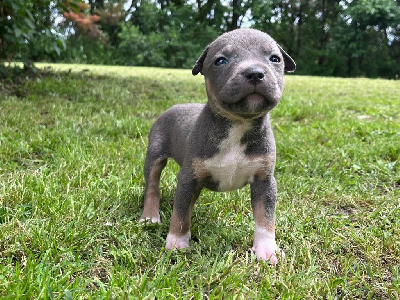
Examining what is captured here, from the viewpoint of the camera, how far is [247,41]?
1.82 meters

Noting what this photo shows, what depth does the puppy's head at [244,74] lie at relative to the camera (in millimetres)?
1680

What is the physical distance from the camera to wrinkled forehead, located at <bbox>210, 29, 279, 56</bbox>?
182cm

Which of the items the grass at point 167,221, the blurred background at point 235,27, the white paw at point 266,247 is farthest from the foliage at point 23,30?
the blurred background at point 235,27

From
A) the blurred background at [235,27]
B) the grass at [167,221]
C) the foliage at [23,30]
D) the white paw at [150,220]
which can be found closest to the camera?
the grass at [167,221]

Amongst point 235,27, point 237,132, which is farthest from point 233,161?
point 235,27

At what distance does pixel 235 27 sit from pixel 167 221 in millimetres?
23773

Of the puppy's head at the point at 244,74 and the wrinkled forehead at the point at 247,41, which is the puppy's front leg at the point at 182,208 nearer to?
the puppy's head at the point at 244,74

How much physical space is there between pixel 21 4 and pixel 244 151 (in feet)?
14.2

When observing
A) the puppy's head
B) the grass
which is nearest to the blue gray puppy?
the puppy's head

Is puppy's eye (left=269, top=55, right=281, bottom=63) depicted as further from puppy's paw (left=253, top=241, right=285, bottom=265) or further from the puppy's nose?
puppy's paw (left=253, top=241, right=285, bottom=265)

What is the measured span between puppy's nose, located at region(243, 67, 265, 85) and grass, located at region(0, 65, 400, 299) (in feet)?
2.72

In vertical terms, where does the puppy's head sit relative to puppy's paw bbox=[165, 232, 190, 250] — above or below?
above

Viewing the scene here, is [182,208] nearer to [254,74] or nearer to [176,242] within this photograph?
[176,242]

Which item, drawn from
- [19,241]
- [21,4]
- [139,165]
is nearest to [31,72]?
[21,4]
